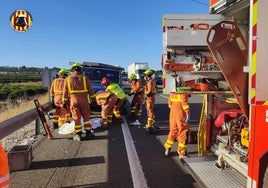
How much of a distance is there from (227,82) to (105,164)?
320 centimetres

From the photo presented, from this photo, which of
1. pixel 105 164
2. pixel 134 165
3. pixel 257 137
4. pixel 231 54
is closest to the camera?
pixel 257 137

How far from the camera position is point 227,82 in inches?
148

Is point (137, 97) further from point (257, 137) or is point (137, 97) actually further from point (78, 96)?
point (257, 137)

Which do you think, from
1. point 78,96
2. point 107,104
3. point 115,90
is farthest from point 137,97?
point 78,96

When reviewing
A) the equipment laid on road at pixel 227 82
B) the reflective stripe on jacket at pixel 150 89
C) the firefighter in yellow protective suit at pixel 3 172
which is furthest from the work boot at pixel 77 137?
the firefighter in yellow protective suit at pixel 3 172

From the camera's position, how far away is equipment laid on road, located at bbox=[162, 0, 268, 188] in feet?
9.50

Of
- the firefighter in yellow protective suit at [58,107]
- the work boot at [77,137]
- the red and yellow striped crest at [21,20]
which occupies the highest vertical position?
the red and yellow striped crest at [21,20]

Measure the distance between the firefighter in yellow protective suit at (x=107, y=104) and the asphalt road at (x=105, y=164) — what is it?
2052mm

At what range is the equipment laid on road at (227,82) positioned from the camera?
290 centimetres

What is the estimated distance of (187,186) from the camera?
4.85 m

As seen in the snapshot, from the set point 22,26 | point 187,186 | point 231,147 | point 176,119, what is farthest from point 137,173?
point 22,26

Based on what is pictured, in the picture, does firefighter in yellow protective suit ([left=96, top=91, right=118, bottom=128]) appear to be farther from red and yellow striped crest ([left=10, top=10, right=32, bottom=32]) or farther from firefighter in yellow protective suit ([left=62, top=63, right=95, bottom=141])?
red and yellow striped crest ([left=10, top=10, right=32, bottom=32])

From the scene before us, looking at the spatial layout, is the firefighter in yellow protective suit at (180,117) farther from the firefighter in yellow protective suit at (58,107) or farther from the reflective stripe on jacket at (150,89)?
the firefighter in yellow protective suit at (58,107)

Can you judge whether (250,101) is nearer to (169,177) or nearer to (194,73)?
(194,73)
